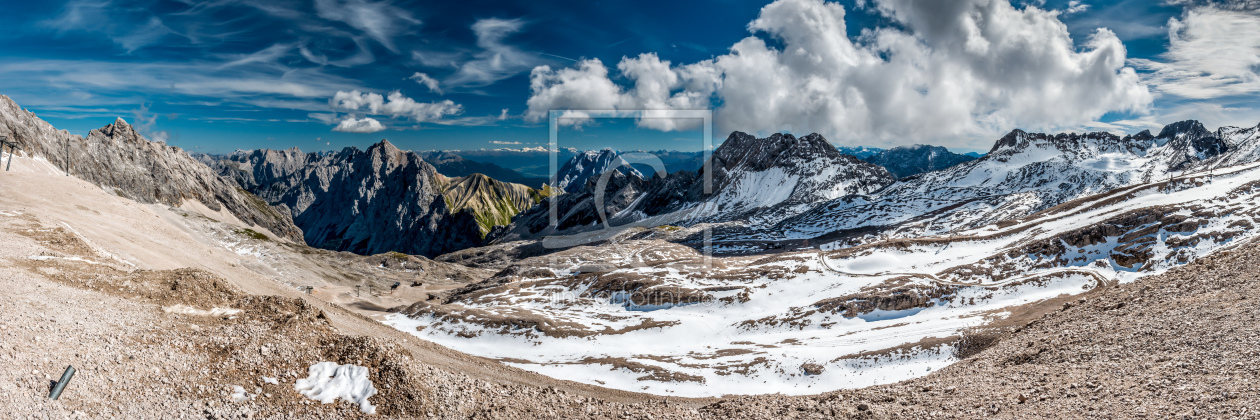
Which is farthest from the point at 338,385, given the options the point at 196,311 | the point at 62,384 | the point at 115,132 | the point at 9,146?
the point at 115,132

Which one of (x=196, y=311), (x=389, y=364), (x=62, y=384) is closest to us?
(x=62, y=384)

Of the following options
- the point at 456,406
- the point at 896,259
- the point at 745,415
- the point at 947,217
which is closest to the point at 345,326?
the point at 456,406

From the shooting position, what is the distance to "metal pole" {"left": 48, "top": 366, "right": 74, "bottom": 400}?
50.9 ft

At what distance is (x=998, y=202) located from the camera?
530ft

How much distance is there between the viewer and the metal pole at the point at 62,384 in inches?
611

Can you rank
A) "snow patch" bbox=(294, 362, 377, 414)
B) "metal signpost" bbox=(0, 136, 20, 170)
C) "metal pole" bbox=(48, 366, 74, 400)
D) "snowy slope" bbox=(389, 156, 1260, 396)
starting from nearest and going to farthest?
1. "metal pole" bbox=(48, 366, 74, 400)
2. "snow patch" bbox=(294, 362, 377, 414)
3. "snowy slope" bbox=(389, 156, 1260, 396)
4. "metal signpost" bbox=(0, 136, 20, 170)

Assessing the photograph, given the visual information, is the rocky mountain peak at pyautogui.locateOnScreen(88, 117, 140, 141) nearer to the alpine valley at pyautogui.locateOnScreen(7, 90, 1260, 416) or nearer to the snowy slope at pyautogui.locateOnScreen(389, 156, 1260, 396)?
the alpine valley at pyautogui.locateOnScreen(7, 90, 1260, 416)

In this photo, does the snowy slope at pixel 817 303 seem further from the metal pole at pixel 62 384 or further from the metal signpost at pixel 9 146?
the metal signpost at pixel 9 146

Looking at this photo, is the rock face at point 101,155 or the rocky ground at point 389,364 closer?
the rocky ground at point 389,364

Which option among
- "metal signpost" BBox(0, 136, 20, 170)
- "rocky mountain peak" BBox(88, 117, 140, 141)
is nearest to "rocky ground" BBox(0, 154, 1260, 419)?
"metal signpost" BBox(0, 136, 20, 170)

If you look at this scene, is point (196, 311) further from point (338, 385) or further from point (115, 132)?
point (115, 132)

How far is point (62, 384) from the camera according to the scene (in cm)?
1570

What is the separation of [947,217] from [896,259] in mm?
94452

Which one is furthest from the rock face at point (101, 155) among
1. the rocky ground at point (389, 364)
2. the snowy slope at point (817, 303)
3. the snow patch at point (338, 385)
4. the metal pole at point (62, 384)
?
the snow patch at point (338, 385)
